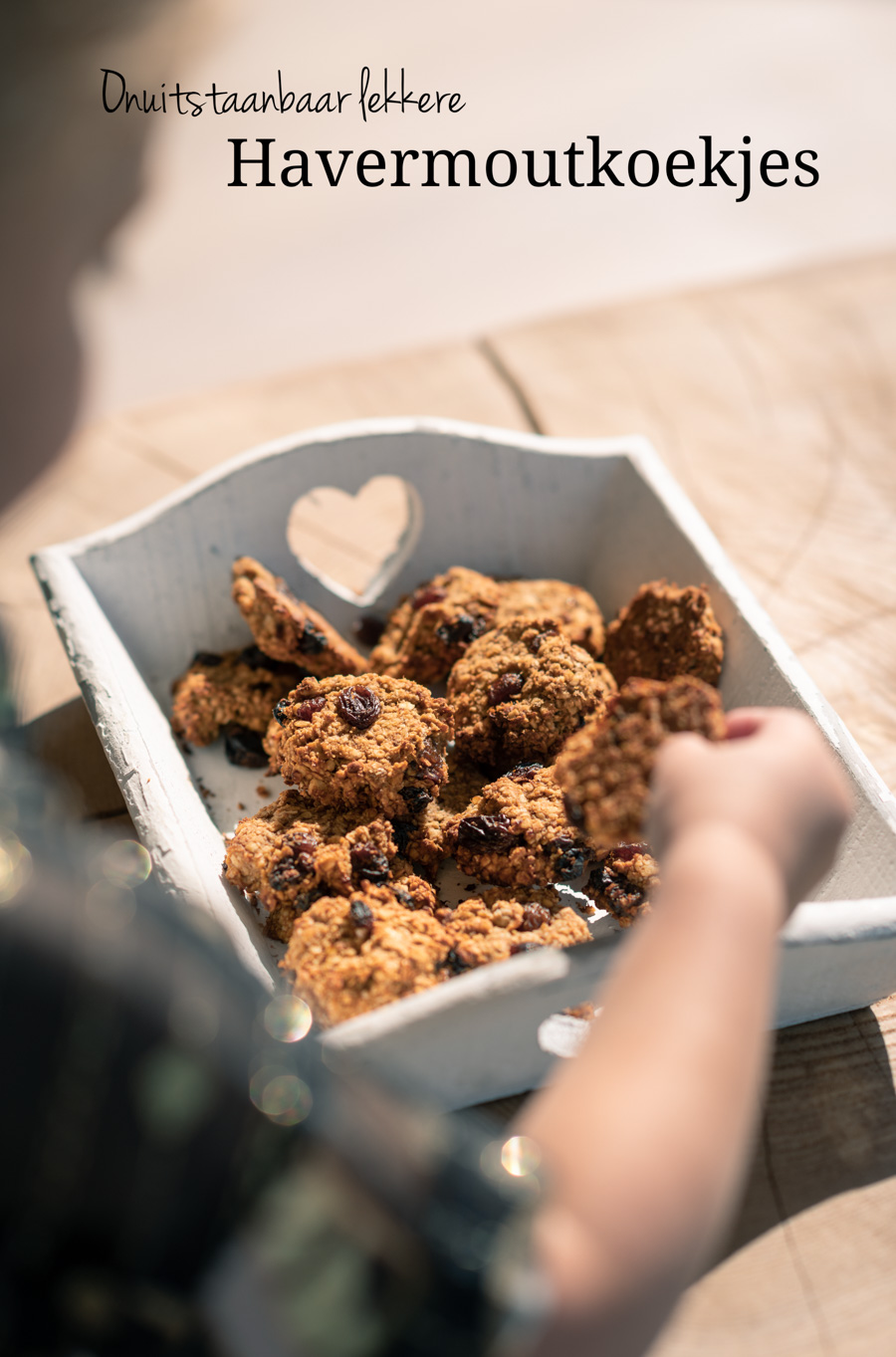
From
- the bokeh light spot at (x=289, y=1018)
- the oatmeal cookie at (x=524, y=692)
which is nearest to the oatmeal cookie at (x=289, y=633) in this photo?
the oatmeal cookie at (x=524, y=692)

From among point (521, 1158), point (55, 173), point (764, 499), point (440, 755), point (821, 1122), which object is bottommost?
point (821, 1122)

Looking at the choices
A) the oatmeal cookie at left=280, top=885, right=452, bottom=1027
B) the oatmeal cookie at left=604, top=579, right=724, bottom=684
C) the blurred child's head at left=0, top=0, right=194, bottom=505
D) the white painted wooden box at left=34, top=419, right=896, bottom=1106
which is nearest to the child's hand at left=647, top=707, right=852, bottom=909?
the white painted wooden box at left=34, top=419, right=896, bottom=1106

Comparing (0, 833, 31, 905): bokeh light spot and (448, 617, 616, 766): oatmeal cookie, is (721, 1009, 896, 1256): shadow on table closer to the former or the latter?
(448, 617, 616, 766): oatmeal cookie

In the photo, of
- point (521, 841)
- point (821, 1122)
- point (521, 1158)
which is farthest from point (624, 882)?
point (521, 1158)

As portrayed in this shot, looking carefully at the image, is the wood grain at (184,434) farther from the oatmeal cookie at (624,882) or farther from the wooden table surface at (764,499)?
the oatmeal cookie at (624,882)

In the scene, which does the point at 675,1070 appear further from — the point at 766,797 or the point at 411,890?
the point at 411,890

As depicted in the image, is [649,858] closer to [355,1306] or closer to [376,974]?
[376,974]
